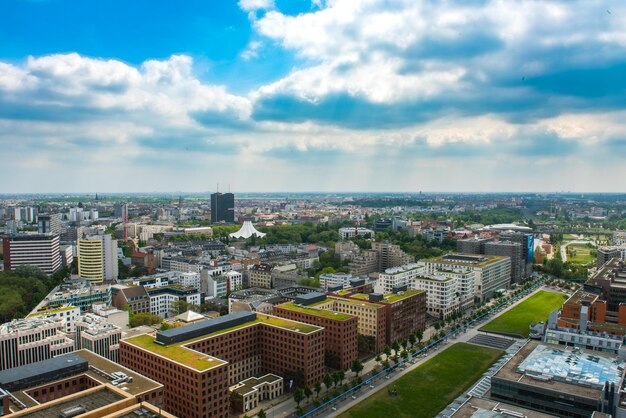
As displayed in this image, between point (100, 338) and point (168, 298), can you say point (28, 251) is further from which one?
point (100, 338)

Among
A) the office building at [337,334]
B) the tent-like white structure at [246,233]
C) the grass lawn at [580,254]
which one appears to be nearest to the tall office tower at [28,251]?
the tent-like white structure at [246,233]

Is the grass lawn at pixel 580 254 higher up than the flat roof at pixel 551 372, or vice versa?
the flat roof at pixel 551 372

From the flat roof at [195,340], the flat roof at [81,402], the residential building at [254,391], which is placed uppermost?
the flat roof at [81,402]

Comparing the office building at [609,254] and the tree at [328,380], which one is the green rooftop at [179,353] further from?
the office building at [609,254]

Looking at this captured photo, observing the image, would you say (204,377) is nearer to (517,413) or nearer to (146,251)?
(517,413)

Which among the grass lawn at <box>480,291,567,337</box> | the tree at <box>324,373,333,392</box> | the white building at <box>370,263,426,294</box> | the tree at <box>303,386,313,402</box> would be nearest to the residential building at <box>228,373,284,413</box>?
the tree at <box>303,386,313,402</box>

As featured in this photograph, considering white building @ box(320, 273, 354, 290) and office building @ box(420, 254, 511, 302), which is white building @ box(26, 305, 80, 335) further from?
office building @ box(420, 254, 511, 302)

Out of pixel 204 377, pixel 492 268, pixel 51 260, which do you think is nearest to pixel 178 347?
pixel 204 377
